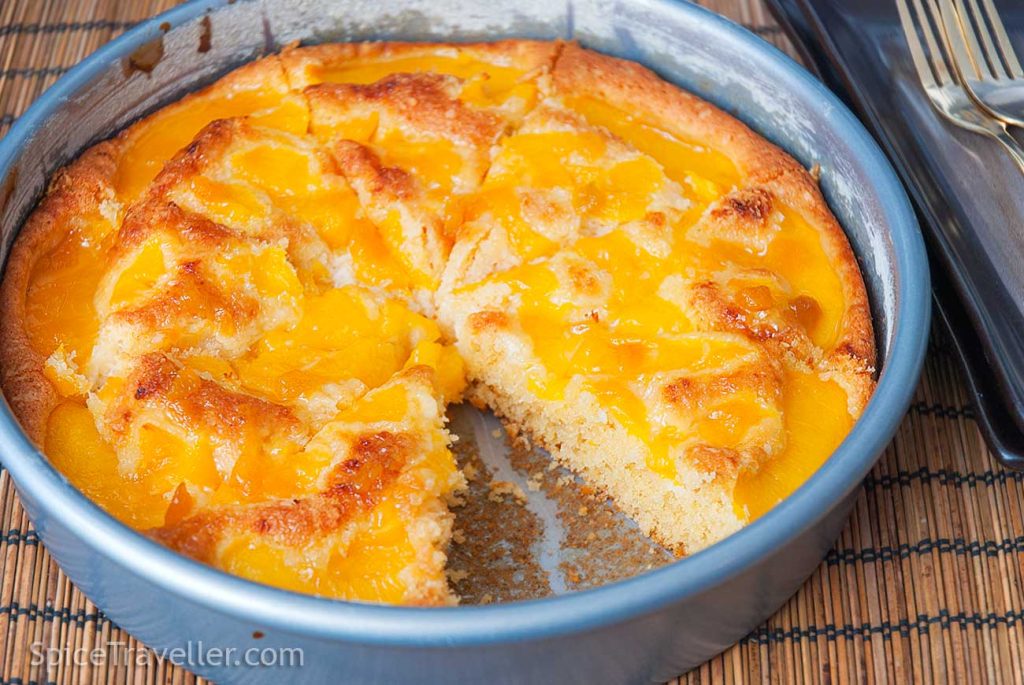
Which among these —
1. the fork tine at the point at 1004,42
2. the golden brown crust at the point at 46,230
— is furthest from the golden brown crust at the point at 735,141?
the golden brown crust at the point at 46,230

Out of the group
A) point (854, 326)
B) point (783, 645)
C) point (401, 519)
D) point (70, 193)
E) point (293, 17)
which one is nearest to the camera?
point (401, 519)

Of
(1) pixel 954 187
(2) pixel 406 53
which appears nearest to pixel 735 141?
(1) pixel 954 187

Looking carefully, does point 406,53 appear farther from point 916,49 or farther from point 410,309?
point 916,49

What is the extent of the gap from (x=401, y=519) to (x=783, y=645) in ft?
4.02

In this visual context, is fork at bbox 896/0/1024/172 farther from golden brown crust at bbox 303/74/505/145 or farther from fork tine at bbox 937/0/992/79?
golden brown crust at bbox 303/74/505/145

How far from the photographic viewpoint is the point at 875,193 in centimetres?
371

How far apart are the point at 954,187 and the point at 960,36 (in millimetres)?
675

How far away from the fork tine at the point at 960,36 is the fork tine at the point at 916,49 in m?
0.09

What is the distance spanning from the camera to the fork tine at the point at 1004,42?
4.36 meters

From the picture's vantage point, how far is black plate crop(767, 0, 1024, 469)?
3543 mm

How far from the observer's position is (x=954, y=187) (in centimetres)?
415

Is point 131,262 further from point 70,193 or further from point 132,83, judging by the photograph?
point 132,83

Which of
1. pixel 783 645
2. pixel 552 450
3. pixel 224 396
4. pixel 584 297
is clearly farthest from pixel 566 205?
pixel 783 645

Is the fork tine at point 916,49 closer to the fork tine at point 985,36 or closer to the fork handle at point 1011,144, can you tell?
the fork tine at point 985,36
